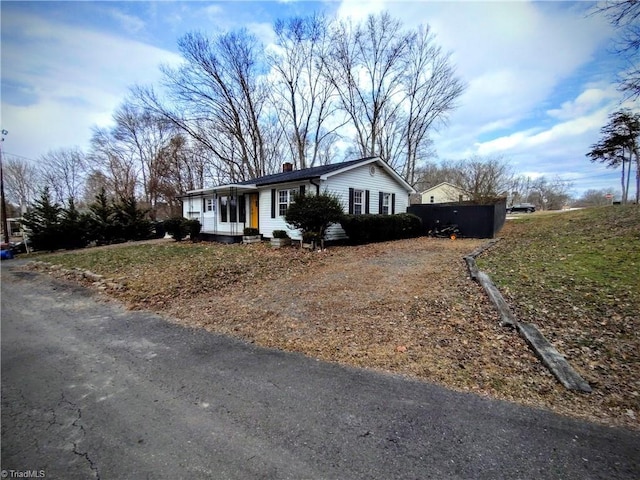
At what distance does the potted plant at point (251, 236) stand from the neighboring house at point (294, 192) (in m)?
0.32

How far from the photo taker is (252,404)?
259 centimetres

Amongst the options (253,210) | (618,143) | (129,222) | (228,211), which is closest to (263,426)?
(253,210)

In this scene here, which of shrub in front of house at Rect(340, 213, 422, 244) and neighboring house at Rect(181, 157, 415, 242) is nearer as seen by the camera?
shrub in front of house at Rect(340, 213, 422, 244)

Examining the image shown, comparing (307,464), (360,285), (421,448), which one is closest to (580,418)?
(421,448)

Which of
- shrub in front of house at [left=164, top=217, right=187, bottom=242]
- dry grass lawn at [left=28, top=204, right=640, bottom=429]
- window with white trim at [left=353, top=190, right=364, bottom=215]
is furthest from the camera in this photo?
shrub in front of house at [left=164, top=217, right=187, bottom=242]

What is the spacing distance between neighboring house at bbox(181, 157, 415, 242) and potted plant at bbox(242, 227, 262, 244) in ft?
1.04

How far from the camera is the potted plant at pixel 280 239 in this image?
1198 centimetres

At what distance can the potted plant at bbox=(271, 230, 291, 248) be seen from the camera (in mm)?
11984

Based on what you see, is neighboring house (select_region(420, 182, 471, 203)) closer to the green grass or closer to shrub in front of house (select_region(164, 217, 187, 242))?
the green grass

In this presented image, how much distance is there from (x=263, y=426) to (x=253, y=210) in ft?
44.1

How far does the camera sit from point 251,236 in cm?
1387

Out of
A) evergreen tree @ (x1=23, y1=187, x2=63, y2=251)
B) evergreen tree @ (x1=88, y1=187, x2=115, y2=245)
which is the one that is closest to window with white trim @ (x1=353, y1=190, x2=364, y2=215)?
evergreen tree @ (x1=88, y1=187, x2=115, y2=245)

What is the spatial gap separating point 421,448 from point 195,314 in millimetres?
4347

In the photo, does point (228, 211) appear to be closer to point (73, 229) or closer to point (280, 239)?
point (280, 239)
